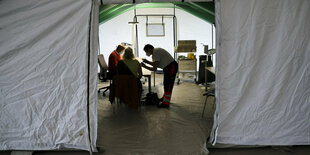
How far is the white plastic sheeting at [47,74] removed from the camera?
8.25 ft

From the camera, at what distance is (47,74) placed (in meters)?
2.58

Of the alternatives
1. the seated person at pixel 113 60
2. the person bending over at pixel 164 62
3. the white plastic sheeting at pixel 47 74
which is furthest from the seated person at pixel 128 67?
the white plastic sheeting at pixel 47 74

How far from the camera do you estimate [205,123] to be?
3.55 meters

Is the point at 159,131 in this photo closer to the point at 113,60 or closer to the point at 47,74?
the point at 47,74

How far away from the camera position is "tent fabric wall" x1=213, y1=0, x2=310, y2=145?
2.50m

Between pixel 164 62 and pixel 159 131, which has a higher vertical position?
pixel 164 62

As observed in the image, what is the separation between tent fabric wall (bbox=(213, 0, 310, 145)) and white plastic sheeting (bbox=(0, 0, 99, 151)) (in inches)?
54.2

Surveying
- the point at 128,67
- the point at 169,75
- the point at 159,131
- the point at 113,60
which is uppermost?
the point at 113,60

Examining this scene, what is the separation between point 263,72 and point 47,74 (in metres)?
2.27

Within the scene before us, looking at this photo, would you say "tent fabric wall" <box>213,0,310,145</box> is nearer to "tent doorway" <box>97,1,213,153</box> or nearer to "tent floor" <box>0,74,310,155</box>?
"tent floor" <box>0,74,310,155</box>

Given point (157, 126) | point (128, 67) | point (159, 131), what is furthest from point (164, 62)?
point (159, 131)

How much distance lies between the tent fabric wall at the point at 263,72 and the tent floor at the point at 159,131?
236 mm

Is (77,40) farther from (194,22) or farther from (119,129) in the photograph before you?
(194,22)

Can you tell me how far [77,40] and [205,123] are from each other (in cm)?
211
